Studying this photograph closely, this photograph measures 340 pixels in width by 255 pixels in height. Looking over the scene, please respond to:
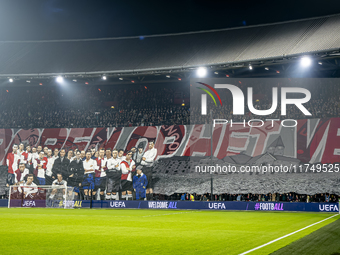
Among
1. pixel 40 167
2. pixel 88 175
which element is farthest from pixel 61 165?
pixel 88 175

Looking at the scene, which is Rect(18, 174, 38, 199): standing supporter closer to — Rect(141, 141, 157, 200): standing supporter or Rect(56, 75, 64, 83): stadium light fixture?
Rect(141, 141, 157, 200): standing supporter

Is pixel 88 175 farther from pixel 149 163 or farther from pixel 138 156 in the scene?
pixel 149 163

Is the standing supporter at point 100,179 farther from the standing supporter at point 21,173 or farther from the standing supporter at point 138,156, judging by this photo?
the standing supporter at point 21,173

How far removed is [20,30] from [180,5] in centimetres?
1818

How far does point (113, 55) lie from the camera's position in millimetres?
40812

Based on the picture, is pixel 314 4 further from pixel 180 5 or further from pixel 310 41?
pixel 180 5

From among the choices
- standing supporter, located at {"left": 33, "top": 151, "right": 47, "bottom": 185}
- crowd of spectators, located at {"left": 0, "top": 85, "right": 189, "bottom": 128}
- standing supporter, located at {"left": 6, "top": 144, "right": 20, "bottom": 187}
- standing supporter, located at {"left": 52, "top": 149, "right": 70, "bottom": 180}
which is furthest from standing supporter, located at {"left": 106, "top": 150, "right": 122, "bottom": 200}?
standing supporter, located at {"left": 6, "top": 144, "right": 20, "bottom": 187}

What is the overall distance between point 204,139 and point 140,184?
23.1 feet

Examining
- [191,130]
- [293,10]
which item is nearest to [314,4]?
[293,10]

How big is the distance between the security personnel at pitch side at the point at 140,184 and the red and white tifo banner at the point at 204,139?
9.35 ft

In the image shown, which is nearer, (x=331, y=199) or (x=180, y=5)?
(x=331, y=199)

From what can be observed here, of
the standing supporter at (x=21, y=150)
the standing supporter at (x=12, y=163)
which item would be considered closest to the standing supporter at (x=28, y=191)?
the standing supporter at (x=12, y=163)

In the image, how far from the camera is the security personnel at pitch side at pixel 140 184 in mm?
33969

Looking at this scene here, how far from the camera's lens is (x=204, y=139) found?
1404 inches
